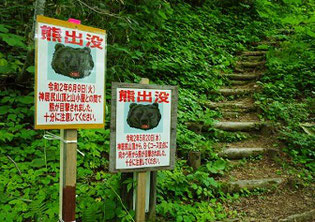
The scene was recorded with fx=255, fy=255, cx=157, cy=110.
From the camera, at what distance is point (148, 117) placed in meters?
→ 2.38

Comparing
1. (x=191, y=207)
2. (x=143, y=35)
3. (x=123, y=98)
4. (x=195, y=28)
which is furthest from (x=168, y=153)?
(x=195, y=28)

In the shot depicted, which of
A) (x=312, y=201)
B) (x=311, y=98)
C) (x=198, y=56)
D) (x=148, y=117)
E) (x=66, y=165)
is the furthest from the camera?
(x=198, y=56)

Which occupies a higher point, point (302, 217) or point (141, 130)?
point (141, 130)

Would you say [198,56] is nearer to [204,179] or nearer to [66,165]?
[204,179]

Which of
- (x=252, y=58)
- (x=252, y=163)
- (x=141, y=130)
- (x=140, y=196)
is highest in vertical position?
(x=252, y=58)

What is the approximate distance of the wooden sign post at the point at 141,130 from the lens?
2277 mm

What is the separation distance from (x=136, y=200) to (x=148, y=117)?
80cm

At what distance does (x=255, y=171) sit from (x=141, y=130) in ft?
8.65

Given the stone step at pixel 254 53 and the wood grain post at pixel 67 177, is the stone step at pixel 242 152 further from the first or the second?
the stone step at pixel 254 53

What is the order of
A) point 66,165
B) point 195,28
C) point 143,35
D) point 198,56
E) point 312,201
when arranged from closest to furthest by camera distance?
point 66,165, point 312,201, point 143,35, point 198,56, point 195,28

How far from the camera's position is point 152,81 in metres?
5.54

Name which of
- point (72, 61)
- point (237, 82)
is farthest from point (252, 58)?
point (72, 61)

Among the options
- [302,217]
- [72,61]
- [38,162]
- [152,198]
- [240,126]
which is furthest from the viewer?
[240,126]

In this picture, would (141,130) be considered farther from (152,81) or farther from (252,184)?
(152,81)
